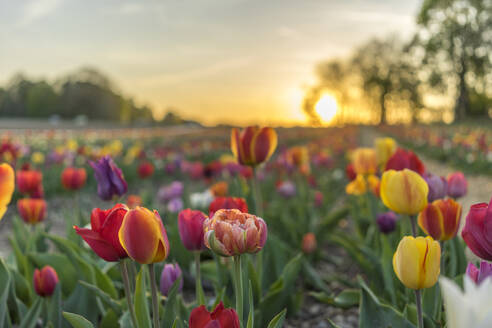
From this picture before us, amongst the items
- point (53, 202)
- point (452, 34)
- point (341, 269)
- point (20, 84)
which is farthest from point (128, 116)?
point (341, 269)

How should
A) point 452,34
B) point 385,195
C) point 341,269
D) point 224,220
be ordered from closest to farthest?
1. point 224,220
2. point 385,195
3. point 341,269
4. point 452,34

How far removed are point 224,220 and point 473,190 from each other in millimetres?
6444

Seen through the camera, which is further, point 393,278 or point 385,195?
point 393,278

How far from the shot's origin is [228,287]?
1.93m

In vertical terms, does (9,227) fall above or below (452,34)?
below

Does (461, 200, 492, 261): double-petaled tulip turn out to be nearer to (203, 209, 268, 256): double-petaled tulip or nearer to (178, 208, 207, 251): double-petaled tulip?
(203, 209, 268, 256): double-petaled tulip

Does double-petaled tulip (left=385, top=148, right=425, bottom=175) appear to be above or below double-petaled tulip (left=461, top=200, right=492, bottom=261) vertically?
above

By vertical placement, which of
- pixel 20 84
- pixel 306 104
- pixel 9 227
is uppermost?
pixel 20 84

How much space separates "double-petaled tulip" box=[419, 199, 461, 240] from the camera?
127 centimetres

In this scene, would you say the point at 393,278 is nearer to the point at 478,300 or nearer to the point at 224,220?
the point at 224,220

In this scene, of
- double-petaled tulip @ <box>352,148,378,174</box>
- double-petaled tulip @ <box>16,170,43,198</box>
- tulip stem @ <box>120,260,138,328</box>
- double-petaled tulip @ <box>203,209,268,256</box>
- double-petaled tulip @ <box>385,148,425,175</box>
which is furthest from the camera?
double-petaled tulip @ <box>352,148,378,174</box>

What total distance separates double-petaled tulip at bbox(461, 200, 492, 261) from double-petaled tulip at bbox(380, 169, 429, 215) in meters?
0.29

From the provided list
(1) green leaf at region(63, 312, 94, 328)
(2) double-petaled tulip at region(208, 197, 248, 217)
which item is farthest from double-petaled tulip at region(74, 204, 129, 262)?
(2) double-petaled tulip at region(208, 197, 248, 217)

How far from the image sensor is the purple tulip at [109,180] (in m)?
1.51
